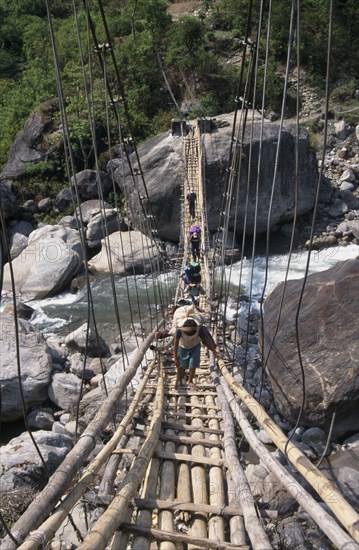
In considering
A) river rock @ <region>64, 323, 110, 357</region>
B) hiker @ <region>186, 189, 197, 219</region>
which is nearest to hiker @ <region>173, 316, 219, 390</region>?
river rock @ <region>64, 323, 110, 357</region>

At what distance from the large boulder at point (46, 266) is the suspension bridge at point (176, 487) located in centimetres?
648

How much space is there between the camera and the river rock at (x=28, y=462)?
3.65m

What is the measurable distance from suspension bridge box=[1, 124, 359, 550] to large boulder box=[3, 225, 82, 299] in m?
6.48

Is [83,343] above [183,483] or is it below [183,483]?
below

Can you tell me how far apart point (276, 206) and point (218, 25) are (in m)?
13.2

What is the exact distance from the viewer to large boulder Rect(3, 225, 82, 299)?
29.9ft

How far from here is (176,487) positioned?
2.08m

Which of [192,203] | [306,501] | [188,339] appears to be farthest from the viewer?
[192,203]

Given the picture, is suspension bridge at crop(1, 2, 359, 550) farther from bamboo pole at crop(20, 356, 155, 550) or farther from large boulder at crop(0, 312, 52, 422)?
large boulder at crop(0, 312, 52, 422)

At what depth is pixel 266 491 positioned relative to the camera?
3424 millimetres

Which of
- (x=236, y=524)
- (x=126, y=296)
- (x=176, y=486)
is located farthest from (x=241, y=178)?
(x=236, y=524)

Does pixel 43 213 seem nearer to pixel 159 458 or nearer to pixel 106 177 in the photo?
pixel 106 177

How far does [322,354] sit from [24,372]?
3.50m

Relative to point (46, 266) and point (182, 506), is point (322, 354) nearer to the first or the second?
point (182, 506)
